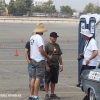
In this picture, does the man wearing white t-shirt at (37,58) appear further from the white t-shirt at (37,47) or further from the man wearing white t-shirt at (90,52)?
the man wearing white t-shirt at (90,52)

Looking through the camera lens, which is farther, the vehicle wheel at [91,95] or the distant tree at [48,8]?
the distant tree at [48,8]

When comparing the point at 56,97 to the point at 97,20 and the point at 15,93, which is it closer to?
the point at 15,93

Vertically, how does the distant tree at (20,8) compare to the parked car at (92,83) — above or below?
below

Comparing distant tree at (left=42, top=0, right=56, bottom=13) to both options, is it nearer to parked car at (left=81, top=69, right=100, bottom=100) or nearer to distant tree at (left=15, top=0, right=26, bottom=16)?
distant tree at (left=15, top=0, right=26, bottom=16)

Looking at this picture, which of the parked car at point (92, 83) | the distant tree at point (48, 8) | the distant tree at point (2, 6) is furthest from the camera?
the distant tree at point (48, 8)

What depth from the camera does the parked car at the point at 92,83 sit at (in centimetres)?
845

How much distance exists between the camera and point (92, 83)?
8.80m

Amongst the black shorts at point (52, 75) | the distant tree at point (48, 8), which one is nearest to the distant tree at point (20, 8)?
the distant tree at point (48, 8)

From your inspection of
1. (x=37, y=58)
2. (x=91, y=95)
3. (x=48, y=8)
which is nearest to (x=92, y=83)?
(x=91, y=95)

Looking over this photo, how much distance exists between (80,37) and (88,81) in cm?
270

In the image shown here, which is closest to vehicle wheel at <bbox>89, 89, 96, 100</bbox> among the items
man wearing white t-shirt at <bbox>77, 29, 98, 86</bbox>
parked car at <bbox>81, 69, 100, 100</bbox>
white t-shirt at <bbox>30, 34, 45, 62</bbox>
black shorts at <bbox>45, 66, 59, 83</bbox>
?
parked car at <bbox>81, 69, 100, 100</bbox>

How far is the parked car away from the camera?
8.45 meters

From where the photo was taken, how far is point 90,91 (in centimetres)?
906

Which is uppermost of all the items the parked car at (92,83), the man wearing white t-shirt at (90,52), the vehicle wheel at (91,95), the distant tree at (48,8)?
the man wearing white t-shirt at (90,52)
